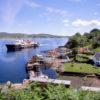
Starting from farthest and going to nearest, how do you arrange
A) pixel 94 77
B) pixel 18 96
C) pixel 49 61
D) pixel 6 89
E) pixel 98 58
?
pixel 49 61 → pixel 98 58 → pixel 94 77 → pixel 6 89 → pixel 18 96

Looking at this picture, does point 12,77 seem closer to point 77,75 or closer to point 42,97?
point 77,75

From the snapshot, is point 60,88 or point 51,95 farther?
point 60,88

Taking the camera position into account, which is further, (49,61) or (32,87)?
(49,61)

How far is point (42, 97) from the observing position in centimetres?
679

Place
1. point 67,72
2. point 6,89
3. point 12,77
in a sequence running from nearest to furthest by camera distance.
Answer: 1. point 6,89
2. point 67,72
3. point 12,77

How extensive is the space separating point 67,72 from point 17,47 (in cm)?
7509

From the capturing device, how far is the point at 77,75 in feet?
135

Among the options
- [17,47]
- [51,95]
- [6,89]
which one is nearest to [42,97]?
[51,95]

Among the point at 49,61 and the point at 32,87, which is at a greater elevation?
the point at 32,87

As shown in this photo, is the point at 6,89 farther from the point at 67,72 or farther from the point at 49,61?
the point at 49,61

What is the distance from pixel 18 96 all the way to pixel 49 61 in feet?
177

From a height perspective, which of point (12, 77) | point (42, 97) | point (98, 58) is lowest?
point (12, 77)

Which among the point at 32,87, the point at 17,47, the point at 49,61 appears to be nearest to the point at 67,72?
the point at 49,61

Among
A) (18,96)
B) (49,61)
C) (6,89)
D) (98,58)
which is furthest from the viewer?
(49,61)
